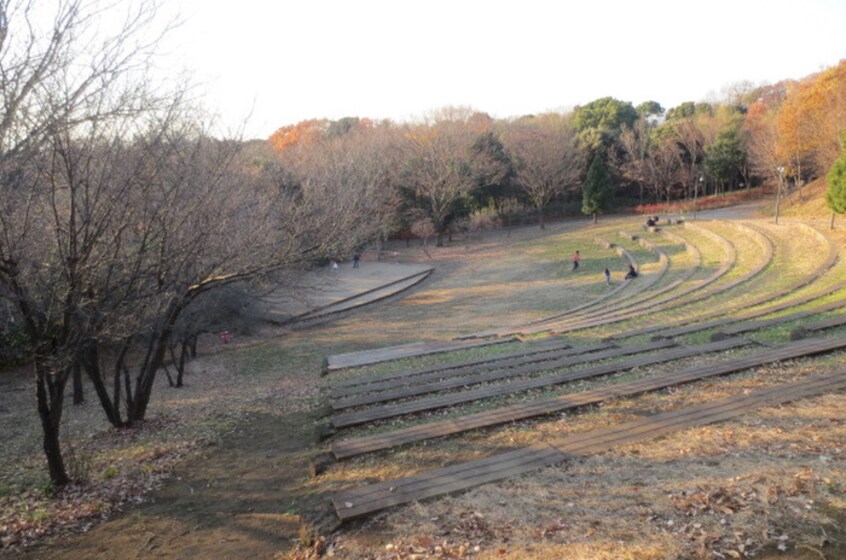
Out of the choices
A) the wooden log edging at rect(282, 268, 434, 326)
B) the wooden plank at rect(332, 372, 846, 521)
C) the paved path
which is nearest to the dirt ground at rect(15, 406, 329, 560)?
the wooden plank at rect(332, 372, 846, 521)

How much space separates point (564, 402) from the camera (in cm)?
734

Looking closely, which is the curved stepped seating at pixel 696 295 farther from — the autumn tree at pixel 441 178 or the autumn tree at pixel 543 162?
the autumn tree at pixel 543 162

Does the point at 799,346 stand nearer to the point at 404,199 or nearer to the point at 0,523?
the point at 0,523

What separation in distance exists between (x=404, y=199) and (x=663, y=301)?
31784 millimetres

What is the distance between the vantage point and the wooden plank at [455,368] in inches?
417

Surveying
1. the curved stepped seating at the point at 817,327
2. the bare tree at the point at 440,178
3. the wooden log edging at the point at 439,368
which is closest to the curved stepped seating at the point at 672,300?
the wooden log edging at the point at 439,368

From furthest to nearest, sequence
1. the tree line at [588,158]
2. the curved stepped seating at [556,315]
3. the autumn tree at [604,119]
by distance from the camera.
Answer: the autumn tree at [604,119]
the tree line at [588,158]
the curved stepped seating at [556,315]

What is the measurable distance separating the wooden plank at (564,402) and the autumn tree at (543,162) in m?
42.2

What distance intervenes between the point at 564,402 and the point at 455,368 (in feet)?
14.6

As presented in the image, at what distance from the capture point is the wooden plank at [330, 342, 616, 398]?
10602mm

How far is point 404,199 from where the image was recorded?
48.0 m

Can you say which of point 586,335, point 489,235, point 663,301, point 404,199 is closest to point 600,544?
point 586,335

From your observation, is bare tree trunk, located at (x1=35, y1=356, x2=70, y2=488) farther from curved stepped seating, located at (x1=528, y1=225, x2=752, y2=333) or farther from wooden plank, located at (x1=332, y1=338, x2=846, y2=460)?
curved stepped seating, located at (x1=528, y1=225, x2=752, y2=333)

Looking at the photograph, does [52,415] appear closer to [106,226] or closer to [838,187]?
[106,226]
